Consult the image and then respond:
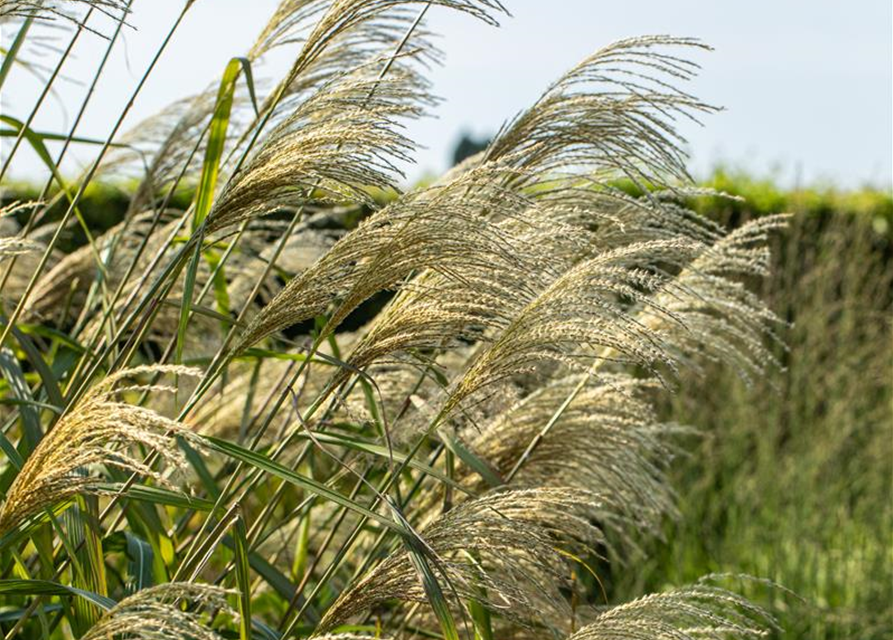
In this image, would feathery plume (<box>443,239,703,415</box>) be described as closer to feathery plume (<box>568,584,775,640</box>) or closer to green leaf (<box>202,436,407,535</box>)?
green leaf (<box>202,436,407,535</box>)

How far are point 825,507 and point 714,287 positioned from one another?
3169 mm

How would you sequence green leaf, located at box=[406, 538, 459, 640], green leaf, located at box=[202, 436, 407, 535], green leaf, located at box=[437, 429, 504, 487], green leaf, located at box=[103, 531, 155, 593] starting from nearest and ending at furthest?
green leaf, located at box=[406, 538, 459, 640]
green leaf, located at box=[202, 436, 407, 535]
green leaf, located at box=[103, 531, 155, 593]
green leaf, located at box=[437, 429, 504, 487]

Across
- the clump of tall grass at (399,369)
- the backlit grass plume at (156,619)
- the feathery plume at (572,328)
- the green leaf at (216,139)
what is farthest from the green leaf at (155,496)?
the green leaf at (216,139)

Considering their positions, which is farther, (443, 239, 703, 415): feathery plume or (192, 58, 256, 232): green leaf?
(192, 58, 256, 232): green leaf

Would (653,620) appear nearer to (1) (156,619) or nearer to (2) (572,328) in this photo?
(2) (572,328)

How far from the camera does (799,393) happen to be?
6848 millimetres

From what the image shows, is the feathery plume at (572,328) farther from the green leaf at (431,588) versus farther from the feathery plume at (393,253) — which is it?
the green leaf at (431,588)

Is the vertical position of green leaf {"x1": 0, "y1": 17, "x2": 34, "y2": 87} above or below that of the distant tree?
above

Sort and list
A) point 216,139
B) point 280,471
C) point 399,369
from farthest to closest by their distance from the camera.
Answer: point 399,369 → point 216,139 → point 280,471

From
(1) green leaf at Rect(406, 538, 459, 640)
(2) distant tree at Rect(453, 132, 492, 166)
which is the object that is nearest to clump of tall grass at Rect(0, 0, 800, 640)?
(1) green leaf at Rect(406, 538, 459, 640)

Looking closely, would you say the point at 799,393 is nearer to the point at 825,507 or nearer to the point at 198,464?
the point at 825,507

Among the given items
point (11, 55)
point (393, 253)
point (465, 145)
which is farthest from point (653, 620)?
point (465, 145)

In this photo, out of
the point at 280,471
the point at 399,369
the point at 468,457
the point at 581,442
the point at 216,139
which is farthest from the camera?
the point at 399,369

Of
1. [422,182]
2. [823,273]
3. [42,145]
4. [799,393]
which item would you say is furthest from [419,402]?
[422,182]
